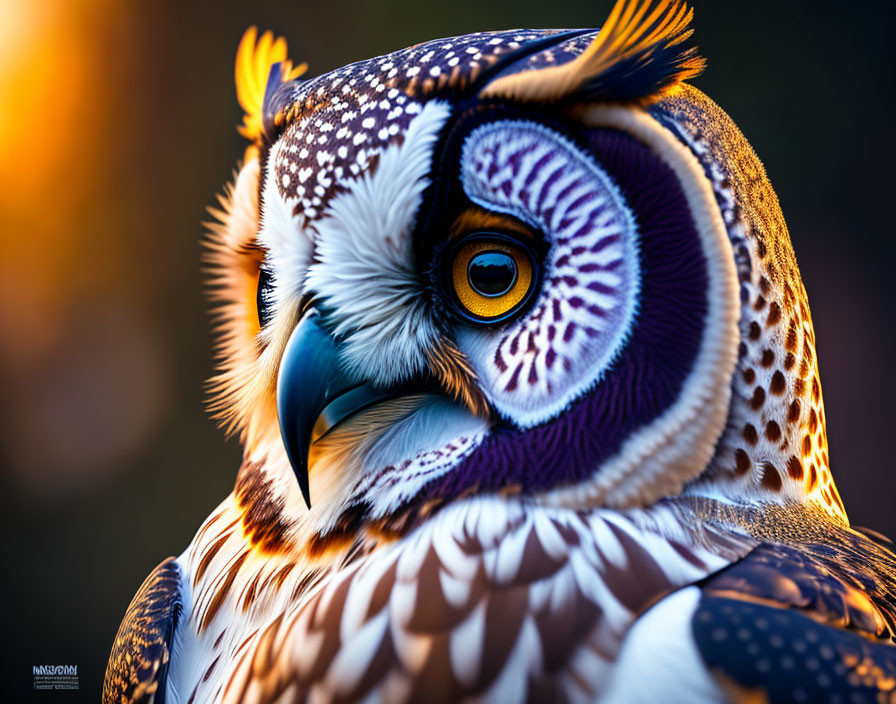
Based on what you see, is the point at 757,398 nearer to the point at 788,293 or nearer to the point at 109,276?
the point at 788,293

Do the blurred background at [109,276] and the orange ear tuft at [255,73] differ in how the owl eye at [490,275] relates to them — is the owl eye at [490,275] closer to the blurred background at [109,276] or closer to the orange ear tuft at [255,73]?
the orange ear tuft at [255,73]

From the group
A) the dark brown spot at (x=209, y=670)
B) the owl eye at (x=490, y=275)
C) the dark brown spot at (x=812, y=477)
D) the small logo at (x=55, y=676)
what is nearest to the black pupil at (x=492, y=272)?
the owl eye at (x=490, y=275)

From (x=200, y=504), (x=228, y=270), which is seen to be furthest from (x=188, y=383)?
(x=228, y=270)

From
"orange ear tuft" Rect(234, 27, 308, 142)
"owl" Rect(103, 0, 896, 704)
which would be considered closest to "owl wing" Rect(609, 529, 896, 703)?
"owl" Rect(103, 0, 896, 704)

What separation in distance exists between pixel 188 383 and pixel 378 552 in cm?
130

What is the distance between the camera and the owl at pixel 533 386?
1.77 feet

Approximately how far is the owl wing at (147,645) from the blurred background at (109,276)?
2.74 feet

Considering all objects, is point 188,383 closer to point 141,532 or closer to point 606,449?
point 141,532

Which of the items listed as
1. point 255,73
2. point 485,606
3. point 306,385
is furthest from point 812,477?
point 255,73

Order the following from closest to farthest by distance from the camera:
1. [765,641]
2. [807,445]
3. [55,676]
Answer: [765,641] < [807,445] < [55,676]

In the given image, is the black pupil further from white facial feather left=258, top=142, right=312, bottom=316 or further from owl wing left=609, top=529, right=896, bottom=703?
owl wing left=609, top=529, right=896, bottom=703

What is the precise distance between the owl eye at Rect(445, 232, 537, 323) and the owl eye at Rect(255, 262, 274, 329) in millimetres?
205

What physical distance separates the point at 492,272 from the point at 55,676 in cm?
156

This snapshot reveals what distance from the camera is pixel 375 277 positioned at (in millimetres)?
631
